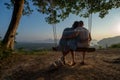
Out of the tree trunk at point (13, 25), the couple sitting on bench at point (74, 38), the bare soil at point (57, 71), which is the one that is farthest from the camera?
the tree trunk at point (13, 25)

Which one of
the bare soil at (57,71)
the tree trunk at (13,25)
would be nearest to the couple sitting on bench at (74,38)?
the bare soil at (57,71)

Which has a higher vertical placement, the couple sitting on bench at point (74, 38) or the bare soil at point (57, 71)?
the couple sitting on bench at point (74, 38)

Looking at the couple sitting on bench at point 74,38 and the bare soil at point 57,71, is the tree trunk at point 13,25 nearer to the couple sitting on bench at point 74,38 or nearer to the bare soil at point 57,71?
the bare soil at point 57,71

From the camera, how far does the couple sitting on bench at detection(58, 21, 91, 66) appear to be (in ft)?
36.8

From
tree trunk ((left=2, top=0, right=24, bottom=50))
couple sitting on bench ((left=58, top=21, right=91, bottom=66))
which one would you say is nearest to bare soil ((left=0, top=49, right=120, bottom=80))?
couple sitting on bench ((left=58, top=21, right=91, bottom=66))

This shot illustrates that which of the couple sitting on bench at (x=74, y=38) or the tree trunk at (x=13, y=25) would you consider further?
the tree trunk at (x=13, y=25)

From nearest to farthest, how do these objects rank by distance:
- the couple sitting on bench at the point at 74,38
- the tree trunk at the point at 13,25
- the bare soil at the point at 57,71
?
the bare soil at the point at 57,71 < the couple sitting on bench at the point at 74,38 < the tree trunk at the point at 13,25

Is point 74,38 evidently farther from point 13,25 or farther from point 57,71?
point 13,25

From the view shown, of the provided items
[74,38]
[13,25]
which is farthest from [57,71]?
[13,25]

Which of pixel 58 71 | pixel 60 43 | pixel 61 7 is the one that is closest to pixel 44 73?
pixel 58 71

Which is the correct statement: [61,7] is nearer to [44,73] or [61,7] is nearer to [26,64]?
[26,64]

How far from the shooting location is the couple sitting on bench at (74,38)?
11220mm

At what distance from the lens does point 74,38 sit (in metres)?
11.3

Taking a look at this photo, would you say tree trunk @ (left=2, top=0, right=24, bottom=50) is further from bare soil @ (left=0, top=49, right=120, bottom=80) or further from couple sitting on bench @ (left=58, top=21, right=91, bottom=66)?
couple sitting on bench @ (left=58, top=21, right=91, bottom=66)
